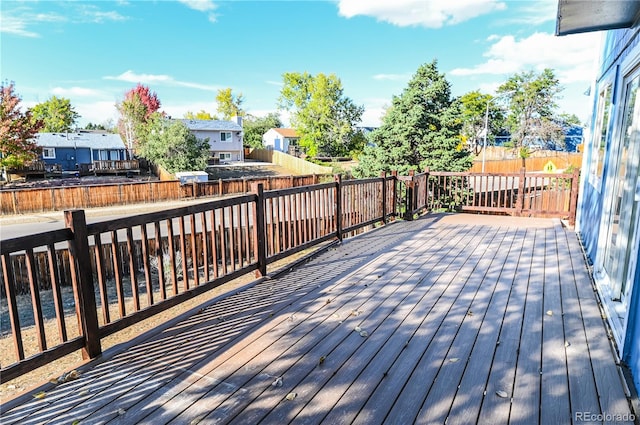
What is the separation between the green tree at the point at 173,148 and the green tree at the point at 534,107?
23.3 m

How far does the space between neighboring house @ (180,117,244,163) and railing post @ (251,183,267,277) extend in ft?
110

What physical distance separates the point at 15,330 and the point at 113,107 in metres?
43.1

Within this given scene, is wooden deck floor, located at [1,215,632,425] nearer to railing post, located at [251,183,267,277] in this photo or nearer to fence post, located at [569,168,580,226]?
railing post, located at [251,183,267,277]

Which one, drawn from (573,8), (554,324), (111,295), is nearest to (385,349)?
(554,324)

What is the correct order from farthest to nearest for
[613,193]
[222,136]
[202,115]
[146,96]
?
[202,115] → [146,96] → [222,136] → [613,193]

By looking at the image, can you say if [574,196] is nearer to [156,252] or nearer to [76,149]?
[156,252]

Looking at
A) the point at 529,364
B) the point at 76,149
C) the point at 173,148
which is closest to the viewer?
the point at 529,364

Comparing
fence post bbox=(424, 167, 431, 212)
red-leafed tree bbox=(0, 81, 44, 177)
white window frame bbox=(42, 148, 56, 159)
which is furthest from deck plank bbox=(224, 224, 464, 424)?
white window frame bbox=(42, 148, 56, 159)

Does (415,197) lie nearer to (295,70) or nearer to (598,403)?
(598,403)

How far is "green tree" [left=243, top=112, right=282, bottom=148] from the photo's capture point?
2003 inches

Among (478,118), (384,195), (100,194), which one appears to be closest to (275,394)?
(384,195)

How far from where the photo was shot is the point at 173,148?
25094mm

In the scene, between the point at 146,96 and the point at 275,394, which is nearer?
the point at 275,394

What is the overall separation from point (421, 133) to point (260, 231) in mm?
10443
